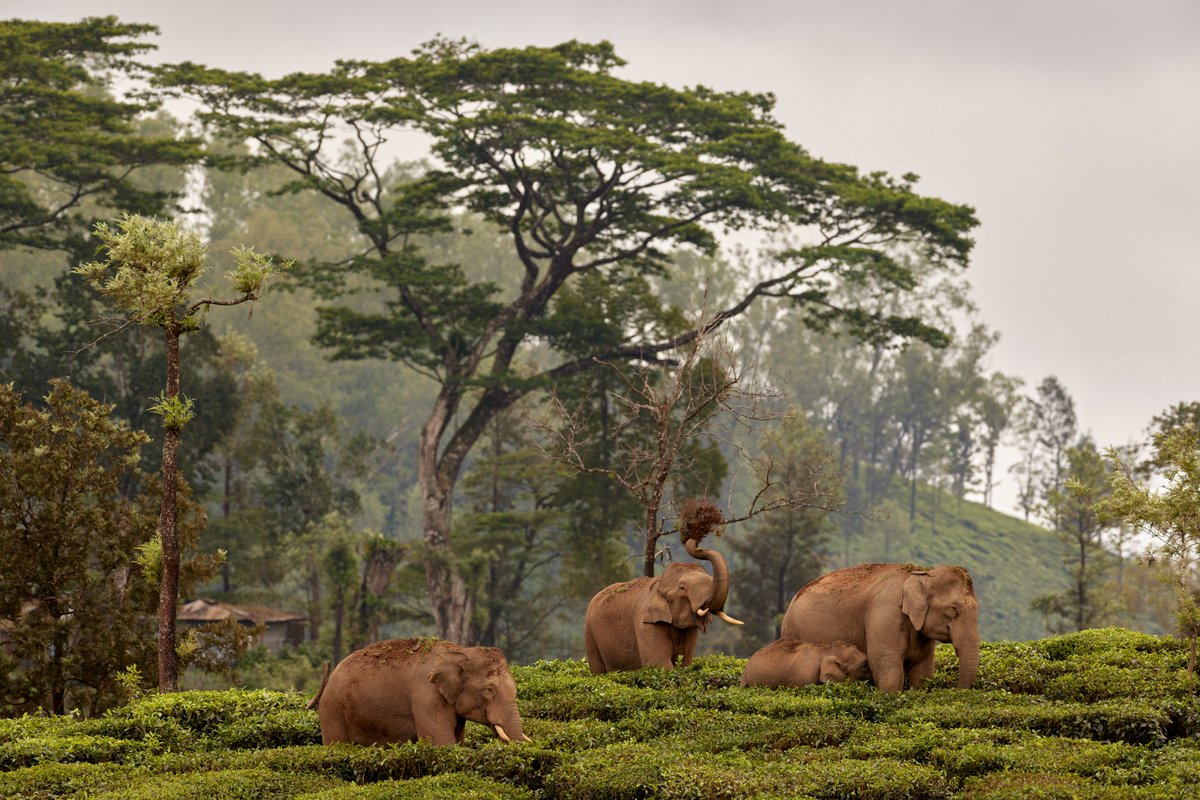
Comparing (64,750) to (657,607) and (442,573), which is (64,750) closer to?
(657,607)

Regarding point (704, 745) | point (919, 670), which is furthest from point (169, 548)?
point (919, 670)

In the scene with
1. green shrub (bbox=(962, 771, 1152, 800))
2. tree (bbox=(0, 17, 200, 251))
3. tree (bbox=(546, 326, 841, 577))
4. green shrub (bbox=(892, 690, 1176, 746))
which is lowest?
green shrub (bbox=(962, 771, 1152, 800))

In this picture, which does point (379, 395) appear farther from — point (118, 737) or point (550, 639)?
point (118, 737)

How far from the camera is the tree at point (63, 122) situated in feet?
140

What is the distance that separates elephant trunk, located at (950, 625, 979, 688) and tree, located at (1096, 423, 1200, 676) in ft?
8.29

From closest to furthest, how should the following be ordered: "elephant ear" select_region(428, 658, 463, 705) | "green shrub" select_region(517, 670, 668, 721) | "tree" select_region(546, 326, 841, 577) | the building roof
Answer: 1. "elephant ear" select_region(428, 658, 463, 705)
2. "green shrub" select_region(517, 670, 668, 721)
3. "tree" select_region(546, 326, 841, 577)
4. the building roof

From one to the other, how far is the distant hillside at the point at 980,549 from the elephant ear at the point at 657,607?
5490 centimetres

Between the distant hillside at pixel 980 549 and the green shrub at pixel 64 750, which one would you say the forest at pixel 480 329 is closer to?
the green shrub at pixel 64 750

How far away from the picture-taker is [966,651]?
17.9 meters

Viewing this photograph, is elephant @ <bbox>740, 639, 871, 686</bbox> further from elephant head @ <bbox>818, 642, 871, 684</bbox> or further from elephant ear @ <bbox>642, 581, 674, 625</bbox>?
elephant ear @ <bbox>642, 581, 674, 625</bbox>

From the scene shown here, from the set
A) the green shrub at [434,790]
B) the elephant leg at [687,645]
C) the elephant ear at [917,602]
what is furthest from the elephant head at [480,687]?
the elephant leg at [687,645]

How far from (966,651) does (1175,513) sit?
3173 mm

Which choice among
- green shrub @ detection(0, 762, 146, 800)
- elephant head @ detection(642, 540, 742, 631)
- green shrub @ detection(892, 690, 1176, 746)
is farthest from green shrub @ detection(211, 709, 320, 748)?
green shrub @ detection(892, 690, 1176, 746)

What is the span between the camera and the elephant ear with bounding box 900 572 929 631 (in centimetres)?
1783
